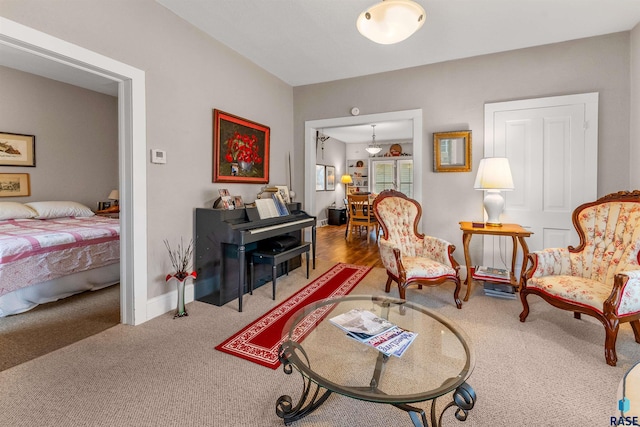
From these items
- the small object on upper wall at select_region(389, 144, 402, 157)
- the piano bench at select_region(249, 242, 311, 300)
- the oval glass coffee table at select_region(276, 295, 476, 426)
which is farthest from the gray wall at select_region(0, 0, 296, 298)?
the small object on upper wall at select_region(389, 144, 402, 157)

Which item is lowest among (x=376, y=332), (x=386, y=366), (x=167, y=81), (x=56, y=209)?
(x=386, y=366)

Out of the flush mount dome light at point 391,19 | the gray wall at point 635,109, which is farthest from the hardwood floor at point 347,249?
the flush mount dome light at point 391,19

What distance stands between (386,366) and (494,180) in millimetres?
2384

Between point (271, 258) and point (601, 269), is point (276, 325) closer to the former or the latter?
point (271, 258)

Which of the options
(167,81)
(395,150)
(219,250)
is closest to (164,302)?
(219,250)

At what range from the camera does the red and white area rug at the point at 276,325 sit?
1905 millimetres

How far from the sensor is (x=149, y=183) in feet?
8.05

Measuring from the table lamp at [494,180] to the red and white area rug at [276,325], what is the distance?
165 cm

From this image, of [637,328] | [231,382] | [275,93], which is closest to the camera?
[231,382]

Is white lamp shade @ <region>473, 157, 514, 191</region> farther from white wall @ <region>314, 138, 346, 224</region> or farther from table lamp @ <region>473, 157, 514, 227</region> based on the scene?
white wall @ <region>314, 138, 346, 224</region>

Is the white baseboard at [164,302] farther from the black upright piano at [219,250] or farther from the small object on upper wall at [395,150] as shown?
the small object on upper wall at [395,150]

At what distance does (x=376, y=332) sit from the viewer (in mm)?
1466

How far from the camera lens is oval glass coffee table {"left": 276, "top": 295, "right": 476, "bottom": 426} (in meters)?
1.08

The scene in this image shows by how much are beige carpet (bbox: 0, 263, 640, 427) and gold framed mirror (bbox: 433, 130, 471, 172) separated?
1.95 m
